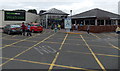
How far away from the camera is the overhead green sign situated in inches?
1311

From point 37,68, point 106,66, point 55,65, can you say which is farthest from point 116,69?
point 37,68

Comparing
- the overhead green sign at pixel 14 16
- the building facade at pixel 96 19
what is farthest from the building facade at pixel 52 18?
the overhead green sign at pixel 14 16

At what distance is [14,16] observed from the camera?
34188mm

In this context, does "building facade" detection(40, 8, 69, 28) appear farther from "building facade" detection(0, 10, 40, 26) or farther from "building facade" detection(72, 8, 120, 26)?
"building facade" detection(0, 10, 40, 26)

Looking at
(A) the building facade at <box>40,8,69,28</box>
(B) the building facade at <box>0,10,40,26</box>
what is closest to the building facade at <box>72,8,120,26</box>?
(A) the building facade at <box>40,8,69,28</box>

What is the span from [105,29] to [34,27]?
14324mm

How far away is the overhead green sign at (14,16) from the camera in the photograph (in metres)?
33.3

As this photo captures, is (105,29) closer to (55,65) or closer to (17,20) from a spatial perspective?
(17,20)

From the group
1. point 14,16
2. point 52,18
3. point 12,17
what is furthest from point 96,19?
point 12,17

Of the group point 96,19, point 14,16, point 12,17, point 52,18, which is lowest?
point 96,19

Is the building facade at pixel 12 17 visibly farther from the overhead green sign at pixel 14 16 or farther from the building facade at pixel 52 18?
the building facade at pixel 52 18

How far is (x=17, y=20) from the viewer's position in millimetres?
34531

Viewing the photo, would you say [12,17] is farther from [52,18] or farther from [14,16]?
[52,18]

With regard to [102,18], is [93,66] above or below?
below
